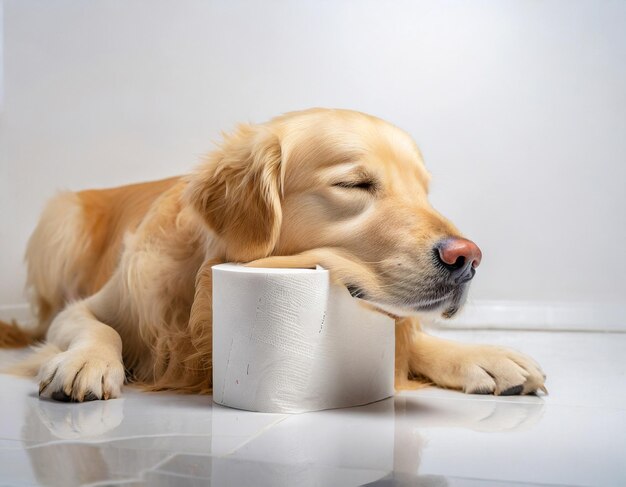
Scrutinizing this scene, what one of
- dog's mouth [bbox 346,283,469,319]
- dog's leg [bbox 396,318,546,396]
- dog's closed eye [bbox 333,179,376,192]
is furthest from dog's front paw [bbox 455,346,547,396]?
dog's closed eye [bbox 333,179,376,192]

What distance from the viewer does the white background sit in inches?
139

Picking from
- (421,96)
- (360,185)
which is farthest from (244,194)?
(421,96)

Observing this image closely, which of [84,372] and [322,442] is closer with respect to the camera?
[322,442]

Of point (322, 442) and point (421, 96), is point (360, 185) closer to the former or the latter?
point (322, 442)

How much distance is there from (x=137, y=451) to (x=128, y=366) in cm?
83

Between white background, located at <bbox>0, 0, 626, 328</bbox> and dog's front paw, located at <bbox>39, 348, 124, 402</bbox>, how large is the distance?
→ 191cm

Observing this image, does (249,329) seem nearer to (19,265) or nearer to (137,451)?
(137,451)

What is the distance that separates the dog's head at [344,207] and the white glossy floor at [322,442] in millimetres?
282

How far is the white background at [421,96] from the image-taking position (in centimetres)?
353

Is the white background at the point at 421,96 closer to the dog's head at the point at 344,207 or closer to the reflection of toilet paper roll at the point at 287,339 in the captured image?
the dog's head at the point at 344,207

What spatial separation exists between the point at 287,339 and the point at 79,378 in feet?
1.64

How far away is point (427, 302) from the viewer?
1.66 m

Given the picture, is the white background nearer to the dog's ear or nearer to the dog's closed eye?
the dog's ear

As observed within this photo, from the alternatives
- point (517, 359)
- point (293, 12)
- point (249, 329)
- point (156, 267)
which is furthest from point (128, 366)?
point (293, 12)
